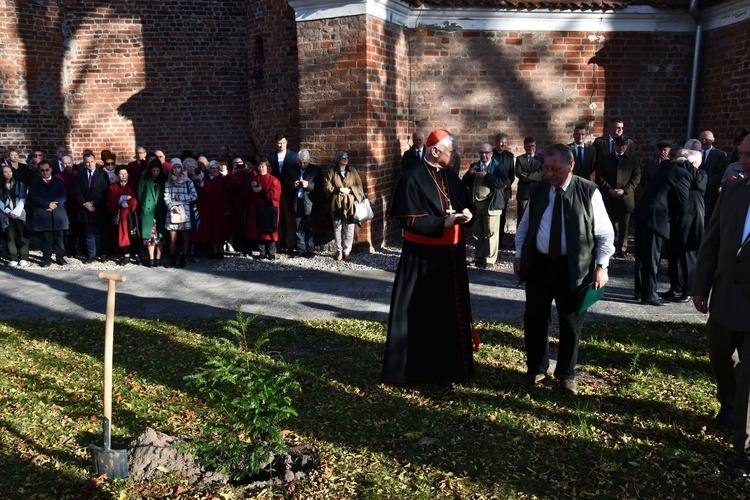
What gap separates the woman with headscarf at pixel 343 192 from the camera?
1001 centimetres

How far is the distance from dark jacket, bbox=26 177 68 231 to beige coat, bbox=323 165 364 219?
436 centimetres

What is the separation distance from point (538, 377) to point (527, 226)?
48.9 inches

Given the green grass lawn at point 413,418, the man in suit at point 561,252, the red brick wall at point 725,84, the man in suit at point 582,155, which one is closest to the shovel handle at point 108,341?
the green grass lawn at point 413,418

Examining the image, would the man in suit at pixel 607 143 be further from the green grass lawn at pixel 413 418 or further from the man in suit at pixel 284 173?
the man in suit at pixel 284 173

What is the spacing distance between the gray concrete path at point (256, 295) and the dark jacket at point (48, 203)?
78 cm

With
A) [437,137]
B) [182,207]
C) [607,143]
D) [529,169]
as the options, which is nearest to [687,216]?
[529,169]

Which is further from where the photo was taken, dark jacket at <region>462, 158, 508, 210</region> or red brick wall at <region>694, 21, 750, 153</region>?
red brick wall at <region>694, 21, 750, 153</region>

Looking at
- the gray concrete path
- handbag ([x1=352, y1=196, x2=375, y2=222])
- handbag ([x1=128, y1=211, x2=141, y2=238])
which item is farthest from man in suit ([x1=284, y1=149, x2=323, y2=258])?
handbag ([x1=128, y1=211, x2=141, y2=238])

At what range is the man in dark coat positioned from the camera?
1029 centimetres

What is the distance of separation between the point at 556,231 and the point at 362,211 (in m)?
5.54

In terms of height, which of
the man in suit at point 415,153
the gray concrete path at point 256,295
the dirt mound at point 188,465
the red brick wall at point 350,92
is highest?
the red brick wall at point 350,92

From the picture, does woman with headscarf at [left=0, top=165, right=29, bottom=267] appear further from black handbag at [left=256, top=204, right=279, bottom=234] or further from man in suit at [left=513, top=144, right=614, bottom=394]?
man in suit at [left=513, top=144, right=614, bottom=394]

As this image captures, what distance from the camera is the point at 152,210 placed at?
1005cm

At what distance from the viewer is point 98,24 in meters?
13.8
